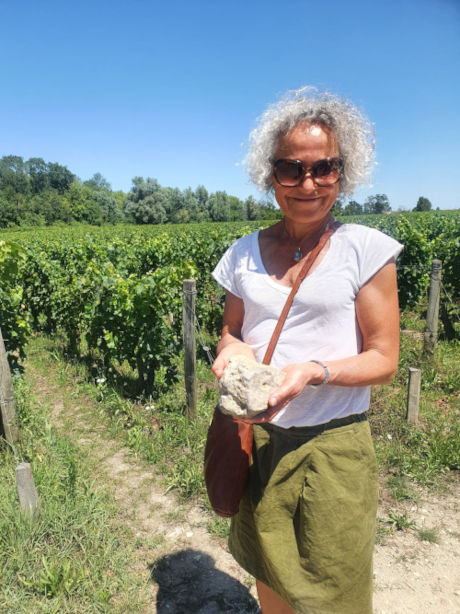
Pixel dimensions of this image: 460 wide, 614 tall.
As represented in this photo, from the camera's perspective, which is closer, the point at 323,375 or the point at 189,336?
the point at 323,375

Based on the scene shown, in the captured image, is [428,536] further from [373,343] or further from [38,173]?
[38,173]

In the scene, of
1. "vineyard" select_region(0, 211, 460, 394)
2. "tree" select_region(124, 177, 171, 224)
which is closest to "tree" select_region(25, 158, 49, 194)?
"tree" select_region(124, 177, 171, 224)

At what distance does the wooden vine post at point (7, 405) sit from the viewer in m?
3.24

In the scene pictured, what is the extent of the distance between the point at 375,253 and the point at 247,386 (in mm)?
556

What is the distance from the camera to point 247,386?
1.20 meters

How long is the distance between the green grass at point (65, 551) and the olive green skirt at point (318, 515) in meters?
1.30

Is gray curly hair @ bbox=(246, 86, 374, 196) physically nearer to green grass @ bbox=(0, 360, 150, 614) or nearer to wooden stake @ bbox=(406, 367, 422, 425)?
green grass @ bbox=(0, 360, 150, 614)

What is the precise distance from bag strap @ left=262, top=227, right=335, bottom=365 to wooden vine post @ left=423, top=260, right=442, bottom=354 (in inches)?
161

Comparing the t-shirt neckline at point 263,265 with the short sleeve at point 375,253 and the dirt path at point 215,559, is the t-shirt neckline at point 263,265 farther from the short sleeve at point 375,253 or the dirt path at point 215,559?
the dirt path at point 215,559

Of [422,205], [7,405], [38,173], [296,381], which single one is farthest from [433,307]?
[38,173]

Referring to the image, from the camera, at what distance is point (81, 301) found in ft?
19.8

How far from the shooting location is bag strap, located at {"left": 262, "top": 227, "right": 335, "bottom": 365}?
1.28 meters

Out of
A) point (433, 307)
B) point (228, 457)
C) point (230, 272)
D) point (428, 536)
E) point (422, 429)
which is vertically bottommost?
point (428, 536)

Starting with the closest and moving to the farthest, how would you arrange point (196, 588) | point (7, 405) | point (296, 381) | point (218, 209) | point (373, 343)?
1. point (296, 381)
2. point (373, 343)
3. point (196, 588)
4. point (7, 405)
5. point (218, 209)
